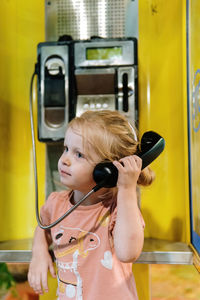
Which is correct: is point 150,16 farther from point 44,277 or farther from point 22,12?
point 44,277

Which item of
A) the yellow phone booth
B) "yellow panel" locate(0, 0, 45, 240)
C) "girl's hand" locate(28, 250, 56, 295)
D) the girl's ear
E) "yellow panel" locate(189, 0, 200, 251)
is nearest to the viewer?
the girl's ear

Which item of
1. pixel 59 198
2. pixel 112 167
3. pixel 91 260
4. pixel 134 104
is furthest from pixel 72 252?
pixel 134 104

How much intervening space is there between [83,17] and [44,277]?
1.10m

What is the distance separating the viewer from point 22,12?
136 cm

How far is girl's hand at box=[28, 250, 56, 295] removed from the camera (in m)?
0.88

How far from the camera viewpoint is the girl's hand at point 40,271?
877 millimetres

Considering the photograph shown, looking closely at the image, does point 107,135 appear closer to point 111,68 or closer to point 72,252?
point 72,252

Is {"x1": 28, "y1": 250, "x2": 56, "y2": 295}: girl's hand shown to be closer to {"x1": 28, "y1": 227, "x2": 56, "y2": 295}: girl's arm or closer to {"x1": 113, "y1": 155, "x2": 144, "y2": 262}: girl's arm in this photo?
{"x1": 28, "y1": 227, "x2": 56, "y2": 295}: girl's arm

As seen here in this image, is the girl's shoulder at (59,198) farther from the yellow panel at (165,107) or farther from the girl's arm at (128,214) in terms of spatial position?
the yellow panel at (165,107)

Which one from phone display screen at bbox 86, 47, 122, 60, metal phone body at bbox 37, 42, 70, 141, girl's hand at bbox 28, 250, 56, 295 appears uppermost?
phone display screen at bbox 86, 47, 122, 60

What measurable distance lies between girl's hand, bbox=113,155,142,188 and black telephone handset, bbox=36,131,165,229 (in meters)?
0.01

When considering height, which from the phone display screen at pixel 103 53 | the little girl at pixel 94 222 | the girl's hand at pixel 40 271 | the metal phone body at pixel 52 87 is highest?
the phone display screen at pixel 103 53

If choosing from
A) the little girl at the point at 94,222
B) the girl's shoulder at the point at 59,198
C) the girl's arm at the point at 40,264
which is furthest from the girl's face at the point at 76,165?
the girl's arm at the point at 40,264

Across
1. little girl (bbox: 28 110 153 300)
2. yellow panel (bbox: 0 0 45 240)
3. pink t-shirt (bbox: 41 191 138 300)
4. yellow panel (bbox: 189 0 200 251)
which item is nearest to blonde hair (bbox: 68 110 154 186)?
little girl (bbox: 28 110 153 300)
